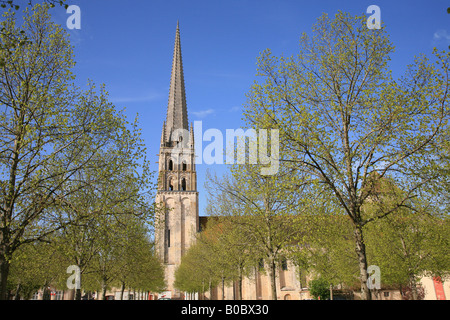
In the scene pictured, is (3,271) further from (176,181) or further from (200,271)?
(176,181)

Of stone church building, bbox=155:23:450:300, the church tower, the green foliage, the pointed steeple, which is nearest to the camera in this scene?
the green foliage

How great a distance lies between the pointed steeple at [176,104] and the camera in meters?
85.4

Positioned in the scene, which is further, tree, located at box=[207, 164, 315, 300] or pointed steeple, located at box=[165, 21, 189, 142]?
pointed steeple, located at box=[165, 21, 189, 142]

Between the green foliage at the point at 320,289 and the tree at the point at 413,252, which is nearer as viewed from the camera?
the tree at the point at 413,252

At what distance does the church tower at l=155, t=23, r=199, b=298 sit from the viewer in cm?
7135

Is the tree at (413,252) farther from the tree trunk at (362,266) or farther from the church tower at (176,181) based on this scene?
the church tower at (176,181)

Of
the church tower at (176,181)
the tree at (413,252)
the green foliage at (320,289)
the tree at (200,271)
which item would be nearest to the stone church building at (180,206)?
the church tower at (176,181)

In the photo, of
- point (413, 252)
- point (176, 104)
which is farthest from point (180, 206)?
point (413, 252)

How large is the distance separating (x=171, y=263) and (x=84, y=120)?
59.4 meters

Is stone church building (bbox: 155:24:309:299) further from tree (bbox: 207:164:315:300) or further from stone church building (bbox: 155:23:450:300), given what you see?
tree (bbox: 207:164:315:300)

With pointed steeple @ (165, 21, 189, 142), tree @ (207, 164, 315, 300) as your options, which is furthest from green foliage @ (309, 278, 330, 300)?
pointed steeple @ (165, 21, 189, 142)

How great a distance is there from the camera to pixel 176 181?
77875 millimetres

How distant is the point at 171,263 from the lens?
2768 inches

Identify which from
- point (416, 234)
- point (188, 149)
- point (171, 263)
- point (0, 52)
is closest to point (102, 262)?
point (0, 52)
